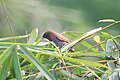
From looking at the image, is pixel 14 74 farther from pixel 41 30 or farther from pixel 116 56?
pixel 41 30

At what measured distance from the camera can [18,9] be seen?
3.75ft

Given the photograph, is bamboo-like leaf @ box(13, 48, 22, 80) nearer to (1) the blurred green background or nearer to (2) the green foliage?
(2) the green foliage

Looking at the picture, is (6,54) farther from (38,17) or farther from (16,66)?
(38,17)

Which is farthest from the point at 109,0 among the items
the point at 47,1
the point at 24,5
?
the point at 24,5

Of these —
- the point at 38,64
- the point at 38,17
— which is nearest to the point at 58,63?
the point at 38,64

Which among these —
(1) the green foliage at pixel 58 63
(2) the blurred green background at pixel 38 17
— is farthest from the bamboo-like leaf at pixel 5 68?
(2) the blurred green background at pixel 38 17

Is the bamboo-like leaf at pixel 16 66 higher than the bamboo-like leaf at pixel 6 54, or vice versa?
the bamboo-like leaf at pixel 6 54

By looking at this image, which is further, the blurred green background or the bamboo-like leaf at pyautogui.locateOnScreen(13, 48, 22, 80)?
the blurred green background

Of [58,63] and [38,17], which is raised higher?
[38,17]

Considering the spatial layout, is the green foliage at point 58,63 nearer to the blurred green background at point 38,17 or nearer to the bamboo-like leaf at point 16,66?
the bamboo-like leaf at point 16,66

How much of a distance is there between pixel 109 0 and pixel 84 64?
84cm

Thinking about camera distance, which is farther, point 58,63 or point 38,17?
point 38,17

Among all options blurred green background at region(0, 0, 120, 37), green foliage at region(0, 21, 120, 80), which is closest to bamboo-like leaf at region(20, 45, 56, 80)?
green foliage at region(0, 21, 120, 80)

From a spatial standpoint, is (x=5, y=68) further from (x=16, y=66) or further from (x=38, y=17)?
(x=38, y=17)
